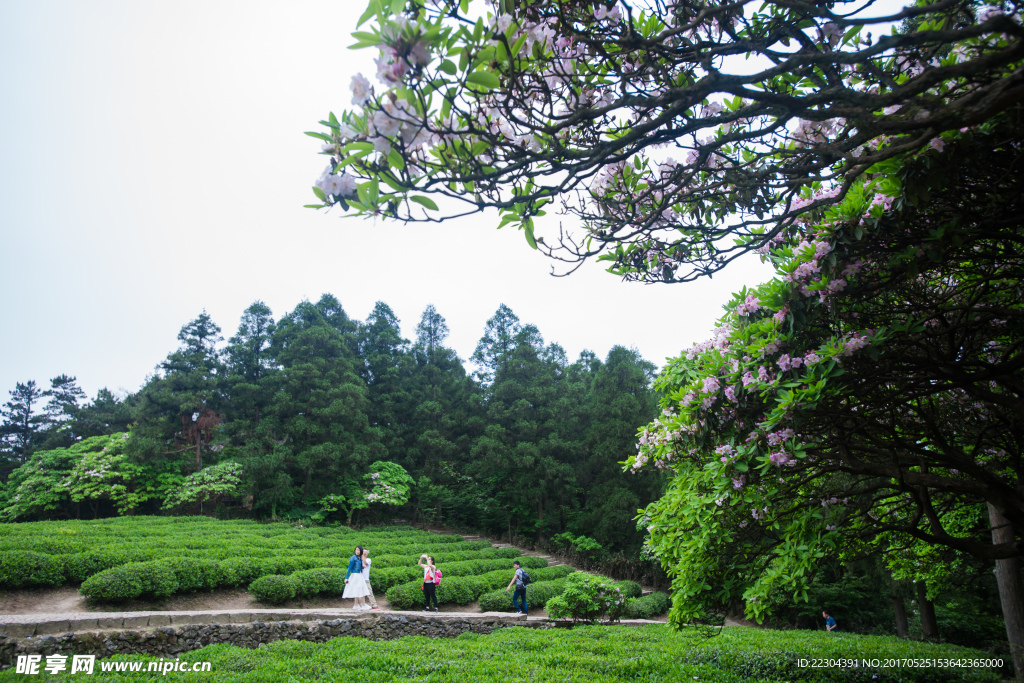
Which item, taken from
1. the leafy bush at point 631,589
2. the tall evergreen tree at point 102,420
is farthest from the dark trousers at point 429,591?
the tall evergreen tree at point 102,420

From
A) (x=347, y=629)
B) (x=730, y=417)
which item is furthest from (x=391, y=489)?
(x=730, y=417)

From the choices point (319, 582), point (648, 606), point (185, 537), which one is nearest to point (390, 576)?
point (319, 582)

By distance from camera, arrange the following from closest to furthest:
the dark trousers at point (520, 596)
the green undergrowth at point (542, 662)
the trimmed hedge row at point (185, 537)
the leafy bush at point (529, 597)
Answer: the green undergrowth at point (542, 662), the trimmed hedge row at point (185, 537), the dark trousers at point (520, 596), the leafy bush at point (529, 597)

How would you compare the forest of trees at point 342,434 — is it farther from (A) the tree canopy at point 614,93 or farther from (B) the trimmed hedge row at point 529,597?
(A) the tree canopy at point 614,93

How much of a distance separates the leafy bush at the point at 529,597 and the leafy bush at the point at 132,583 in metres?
5.54

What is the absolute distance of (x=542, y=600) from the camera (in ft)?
38.9

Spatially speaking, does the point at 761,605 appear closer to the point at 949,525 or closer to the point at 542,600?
the point at 949,525

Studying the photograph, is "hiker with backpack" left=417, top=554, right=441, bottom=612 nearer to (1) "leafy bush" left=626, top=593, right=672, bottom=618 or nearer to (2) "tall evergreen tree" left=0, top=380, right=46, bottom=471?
(1) "leafy bush" left=626, top=593, right=672, bottom=618

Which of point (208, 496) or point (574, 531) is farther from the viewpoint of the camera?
point (574, 531)

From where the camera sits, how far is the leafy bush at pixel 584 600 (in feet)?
30.2

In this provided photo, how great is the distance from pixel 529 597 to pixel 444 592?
226cm

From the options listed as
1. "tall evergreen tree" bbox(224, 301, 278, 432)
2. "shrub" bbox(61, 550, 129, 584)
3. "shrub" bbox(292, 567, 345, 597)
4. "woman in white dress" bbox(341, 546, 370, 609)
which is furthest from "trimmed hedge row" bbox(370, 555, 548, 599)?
"tall evergreen tree" bbox(224, 301, 278, 432)

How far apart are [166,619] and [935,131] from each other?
339 inches

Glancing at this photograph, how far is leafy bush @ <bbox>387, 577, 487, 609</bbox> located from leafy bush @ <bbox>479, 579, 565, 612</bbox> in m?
0.39
